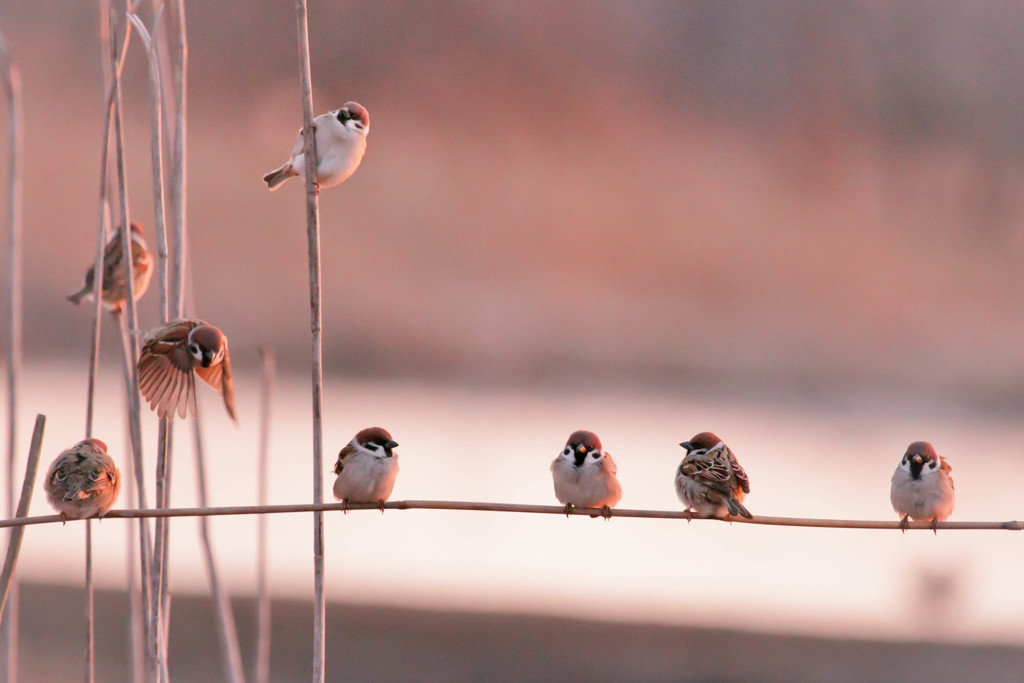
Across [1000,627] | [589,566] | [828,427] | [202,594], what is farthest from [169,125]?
[828,427]

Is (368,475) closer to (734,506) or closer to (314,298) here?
(314,298)

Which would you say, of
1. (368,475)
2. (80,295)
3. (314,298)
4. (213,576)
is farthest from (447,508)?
(80,295)

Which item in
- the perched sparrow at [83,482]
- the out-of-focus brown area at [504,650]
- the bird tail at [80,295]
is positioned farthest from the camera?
the out-of-focus brown area at [504,650]

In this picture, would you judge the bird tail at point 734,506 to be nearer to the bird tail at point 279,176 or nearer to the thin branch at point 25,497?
the bird tail at point 279,176

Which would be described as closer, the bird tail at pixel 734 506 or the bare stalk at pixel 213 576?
the bird tail at pixel 734 506

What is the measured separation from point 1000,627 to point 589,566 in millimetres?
2538

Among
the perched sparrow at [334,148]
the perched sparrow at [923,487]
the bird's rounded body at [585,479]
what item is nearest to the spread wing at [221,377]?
the perched sparrow at [334,148]

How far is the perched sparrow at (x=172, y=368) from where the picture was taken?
3.06 m

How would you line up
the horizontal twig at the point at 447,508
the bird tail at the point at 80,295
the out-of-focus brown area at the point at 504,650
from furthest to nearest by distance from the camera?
the out-of-focus brown area at the point at 504,650
the bird tail at the point at 80,295
the horizontal twig at the point at 447,508

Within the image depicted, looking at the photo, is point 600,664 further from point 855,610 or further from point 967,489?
point 967,489

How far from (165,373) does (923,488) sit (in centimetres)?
237

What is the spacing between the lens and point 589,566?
7.27 m

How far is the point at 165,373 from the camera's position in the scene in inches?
123

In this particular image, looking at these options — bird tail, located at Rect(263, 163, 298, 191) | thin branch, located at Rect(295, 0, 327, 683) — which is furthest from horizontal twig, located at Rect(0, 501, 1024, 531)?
bird tail, located at Rect(263, 163, 298, 191)
